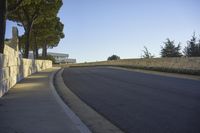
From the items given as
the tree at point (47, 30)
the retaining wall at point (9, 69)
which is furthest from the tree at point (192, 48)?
the retaining wall at point (9, 69)

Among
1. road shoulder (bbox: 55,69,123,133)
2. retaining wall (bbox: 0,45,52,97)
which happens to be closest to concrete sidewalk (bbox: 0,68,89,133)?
road shoulder (bbox: 55,69,123,133)

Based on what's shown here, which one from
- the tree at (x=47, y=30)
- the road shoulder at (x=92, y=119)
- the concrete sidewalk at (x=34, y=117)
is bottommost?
the road shoulder at (x=92, y=119)

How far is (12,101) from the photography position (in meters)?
14.5

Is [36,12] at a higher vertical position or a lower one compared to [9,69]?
higher

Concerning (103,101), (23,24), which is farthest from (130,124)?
(23,24)

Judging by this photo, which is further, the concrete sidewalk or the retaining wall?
the retaining wall

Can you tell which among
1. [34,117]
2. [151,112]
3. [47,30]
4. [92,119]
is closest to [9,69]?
[34,117]

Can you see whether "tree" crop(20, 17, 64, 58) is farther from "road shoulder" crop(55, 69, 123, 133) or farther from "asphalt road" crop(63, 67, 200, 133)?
"road shoulder" crop(55, 69, 123, 133)

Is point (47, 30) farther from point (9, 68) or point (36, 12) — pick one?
point (9, 68)

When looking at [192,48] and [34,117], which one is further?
[192,48]

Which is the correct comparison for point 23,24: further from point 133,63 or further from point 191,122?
point 191,122

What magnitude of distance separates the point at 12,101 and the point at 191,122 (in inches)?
276

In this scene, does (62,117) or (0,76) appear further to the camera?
(0,76)

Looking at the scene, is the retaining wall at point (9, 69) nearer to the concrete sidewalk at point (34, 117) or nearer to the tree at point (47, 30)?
the concrete sidewalk at point (34, 117)
